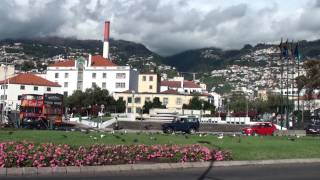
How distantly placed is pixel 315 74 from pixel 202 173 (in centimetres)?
6893

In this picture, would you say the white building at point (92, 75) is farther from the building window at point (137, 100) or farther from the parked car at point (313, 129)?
the parked car at point (313, 129)

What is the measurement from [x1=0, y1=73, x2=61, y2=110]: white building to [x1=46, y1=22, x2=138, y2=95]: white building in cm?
808

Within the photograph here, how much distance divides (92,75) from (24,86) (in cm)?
2172

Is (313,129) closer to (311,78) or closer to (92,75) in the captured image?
(311,78)

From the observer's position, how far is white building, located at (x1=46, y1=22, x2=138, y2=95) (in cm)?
16300

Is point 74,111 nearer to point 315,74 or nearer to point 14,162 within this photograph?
point 315,74

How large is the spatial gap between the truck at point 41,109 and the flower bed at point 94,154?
43.6m

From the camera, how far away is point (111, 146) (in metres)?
18.7

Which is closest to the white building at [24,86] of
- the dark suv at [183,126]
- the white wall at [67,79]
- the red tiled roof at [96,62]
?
the white wall at [67,79]

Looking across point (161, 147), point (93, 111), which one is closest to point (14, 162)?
Result: point (161, 147)

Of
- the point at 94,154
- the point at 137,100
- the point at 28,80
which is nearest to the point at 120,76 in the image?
the point at 137,100

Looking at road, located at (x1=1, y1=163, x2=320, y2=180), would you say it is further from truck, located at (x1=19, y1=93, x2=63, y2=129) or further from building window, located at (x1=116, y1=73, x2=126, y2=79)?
building window, located at (x1=116, y1=73, x2=126, y2=79)

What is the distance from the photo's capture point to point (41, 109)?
210 feet

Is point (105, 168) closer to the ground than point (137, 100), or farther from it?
closer to the ground
